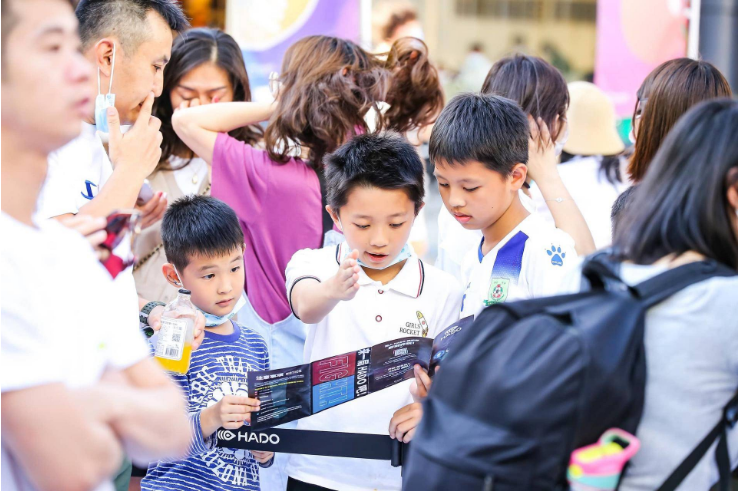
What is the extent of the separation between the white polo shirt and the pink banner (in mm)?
3283

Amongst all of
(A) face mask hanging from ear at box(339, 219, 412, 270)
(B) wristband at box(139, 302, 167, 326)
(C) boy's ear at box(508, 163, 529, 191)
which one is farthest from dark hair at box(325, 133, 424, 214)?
(B) wristband at box(139, 302, 167, 326)

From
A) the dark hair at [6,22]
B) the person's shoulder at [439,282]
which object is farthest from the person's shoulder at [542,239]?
the dark hair at [6,22]

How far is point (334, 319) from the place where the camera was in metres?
2.11

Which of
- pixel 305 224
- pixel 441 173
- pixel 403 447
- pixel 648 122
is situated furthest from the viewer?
pixel 305 224

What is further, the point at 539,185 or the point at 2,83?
the point at 539,185

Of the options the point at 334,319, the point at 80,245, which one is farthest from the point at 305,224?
the point at 80,245

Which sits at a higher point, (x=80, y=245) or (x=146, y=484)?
(x=80, y=245)

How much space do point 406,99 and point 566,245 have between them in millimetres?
1093

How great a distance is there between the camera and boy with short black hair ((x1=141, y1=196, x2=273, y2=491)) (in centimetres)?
195

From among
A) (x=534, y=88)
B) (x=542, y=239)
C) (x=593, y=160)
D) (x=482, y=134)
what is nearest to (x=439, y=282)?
(x=542, y=239)

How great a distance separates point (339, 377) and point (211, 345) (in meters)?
0.41

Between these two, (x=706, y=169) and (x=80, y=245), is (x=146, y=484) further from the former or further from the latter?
(x=706, y=169)

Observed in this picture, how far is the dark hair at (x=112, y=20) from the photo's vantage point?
6.96 feet

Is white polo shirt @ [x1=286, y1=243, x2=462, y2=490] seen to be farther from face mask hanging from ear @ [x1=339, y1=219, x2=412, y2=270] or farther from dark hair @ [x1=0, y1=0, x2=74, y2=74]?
dark hair @ [x1=0, y1=0, x2=74, y2=74]
